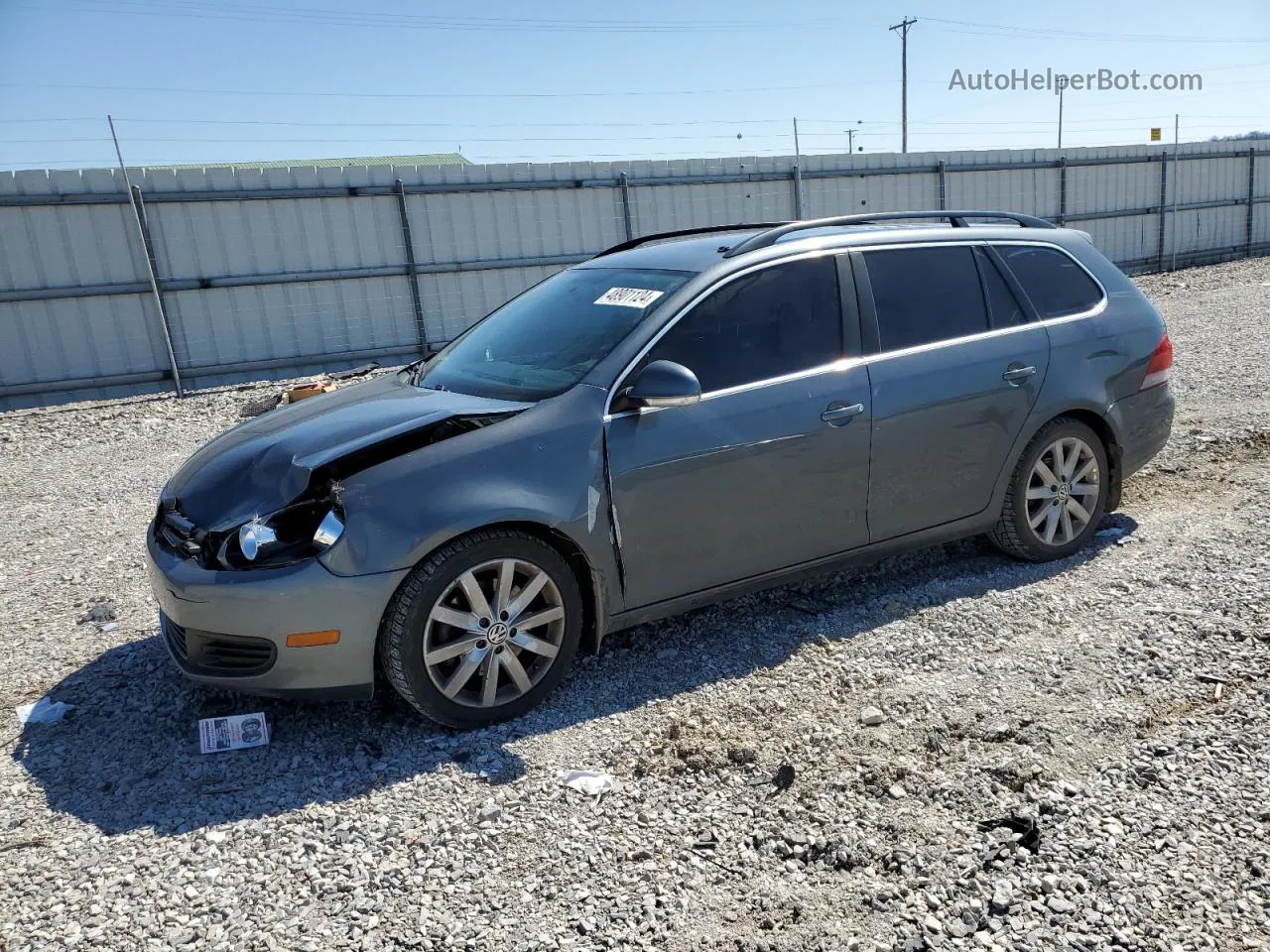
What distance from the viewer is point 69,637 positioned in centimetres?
468

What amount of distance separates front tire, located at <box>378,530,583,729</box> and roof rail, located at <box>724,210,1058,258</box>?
166 cm

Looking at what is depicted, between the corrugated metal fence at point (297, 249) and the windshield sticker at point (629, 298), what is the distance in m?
9.11

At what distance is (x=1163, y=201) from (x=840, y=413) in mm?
20098

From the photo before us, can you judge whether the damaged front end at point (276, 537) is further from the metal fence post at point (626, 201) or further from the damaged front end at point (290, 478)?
the metal fence post at point (626, 201)

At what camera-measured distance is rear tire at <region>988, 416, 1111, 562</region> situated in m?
4.75

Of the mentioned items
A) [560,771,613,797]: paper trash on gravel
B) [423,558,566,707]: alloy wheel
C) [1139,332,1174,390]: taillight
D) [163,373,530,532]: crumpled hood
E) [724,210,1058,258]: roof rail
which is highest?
[724,210,1058,258]: roof rail

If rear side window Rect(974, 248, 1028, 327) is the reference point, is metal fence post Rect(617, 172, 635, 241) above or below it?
above

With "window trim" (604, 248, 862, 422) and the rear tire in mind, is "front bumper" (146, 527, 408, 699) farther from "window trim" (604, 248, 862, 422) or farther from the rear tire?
the rear tire

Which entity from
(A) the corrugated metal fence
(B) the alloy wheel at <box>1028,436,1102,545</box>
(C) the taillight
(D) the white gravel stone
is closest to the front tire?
(D) the white gravel stone

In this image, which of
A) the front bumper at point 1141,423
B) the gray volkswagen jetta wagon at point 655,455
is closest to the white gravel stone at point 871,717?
the gray volkswagen jetta wagon at point 655,455

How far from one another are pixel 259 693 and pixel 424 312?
33.7ft

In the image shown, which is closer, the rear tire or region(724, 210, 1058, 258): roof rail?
region(724, 210, 1058, 258): roof rail

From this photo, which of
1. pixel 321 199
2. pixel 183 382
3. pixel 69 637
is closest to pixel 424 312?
pixel 321 199

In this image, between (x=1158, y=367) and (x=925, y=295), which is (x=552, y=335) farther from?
(x=1158, y=367)
